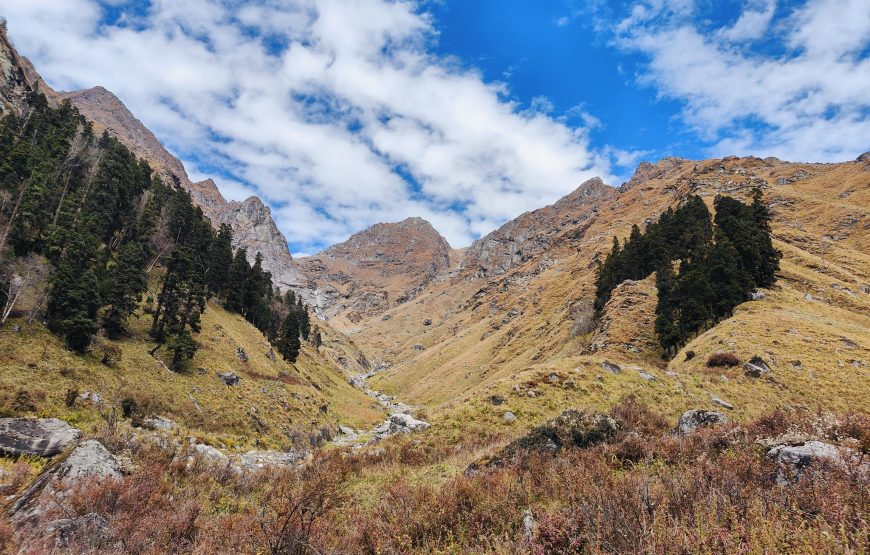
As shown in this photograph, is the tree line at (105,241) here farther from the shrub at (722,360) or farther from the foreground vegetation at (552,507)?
the shrub at (722,360)

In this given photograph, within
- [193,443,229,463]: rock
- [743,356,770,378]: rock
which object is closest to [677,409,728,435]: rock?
[193,443,229,463]: rock

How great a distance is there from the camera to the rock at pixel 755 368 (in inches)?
1077

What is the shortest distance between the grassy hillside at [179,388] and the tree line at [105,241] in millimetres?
2125

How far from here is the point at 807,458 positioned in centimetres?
686

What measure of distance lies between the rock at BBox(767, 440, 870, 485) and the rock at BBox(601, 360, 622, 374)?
2312 cm

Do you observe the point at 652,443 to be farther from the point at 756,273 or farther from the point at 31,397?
the point at 756,273

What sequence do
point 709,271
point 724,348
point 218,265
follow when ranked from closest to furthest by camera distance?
point 724,348 → point 709,271 → point 218,265

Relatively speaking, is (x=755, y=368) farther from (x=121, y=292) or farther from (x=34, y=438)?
(x=121, y=292)

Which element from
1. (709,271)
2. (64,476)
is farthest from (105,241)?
(709,271)

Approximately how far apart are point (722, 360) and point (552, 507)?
1221 inches

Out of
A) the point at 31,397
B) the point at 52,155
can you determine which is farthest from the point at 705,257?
the point at 52,155

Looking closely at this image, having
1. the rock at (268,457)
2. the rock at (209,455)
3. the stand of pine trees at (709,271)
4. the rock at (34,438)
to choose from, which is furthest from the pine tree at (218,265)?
the stand of pine trees at (709,271)

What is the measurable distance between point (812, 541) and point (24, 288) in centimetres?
4964

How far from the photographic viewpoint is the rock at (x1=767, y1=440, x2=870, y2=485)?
250 inches
